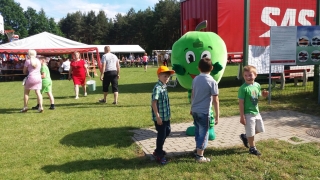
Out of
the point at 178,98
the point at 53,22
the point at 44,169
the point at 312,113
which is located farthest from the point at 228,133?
the point at 53,22

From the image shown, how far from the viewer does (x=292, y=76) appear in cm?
1275

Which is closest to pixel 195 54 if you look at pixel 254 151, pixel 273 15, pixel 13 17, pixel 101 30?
pixel 254 151

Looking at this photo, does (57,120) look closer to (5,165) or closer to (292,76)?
(5,165)

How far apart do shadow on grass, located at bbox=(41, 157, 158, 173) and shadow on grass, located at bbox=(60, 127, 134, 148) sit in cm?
73

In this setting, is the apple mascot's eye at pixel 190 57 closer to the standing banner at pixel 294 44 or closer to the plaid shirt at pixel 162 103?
the plaid shirt at pixel 162 103

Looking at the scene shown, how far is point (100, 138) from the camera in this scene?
19.2 feet

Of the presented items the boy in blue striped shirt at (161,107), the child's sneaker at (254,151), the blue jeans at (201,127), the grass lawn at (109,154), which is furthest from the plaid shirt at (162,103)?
the child's sneaker at (254,151)

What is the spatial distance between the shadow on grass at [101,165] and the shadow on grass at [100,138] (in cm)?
73

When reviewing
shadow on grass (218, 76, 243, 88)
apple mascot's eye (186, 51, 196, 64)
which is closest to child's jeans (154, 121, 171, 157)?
apple mascot's eye (186, 51, 196, 64)

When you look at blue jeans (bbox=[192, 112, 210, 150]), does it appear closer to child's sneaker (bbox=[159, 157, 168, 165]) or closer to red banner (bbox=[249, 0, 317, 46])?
child's sneaker (bbox=[159, 157, 168, 165])

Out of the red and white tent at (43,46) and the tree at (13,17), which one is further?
the tree at (13,17)

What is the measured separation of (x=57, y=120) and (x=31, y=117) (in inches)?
36.4

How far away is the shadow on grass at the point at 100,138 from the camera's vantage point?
5.51 m

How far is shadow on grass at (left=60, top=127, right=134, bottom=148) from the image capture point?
18.1ft
